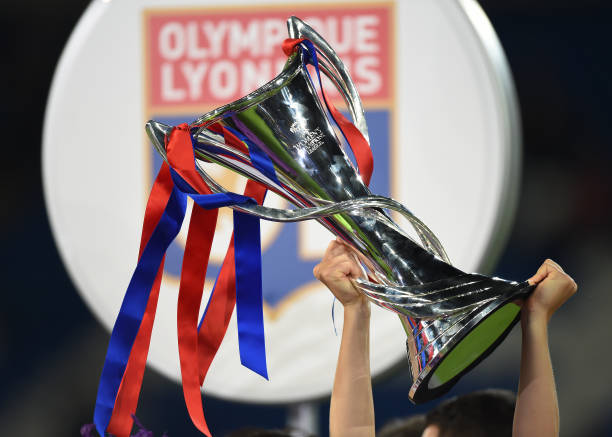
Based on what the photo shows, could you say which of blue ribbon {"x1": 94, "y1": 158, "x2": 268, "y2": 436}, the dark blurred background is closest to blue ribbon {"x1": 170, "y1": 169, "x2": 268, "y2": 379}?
blue ribbon {"x1": 94, "y1": 158, "x2": 268, "y2": 436}

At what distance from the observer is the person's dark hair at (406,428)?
1149 millimetres

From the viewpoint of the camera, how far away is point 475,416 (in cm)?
98

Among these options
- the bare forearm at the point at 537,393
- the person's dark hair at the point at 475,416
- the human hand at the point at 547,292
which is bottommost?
the person's dark hair at the point at 475,416

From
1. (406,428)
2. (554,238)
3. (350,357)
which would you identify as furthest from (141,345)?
(554,238)

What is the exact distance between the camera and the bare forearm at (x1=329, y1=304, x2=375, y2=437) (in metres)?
0.78

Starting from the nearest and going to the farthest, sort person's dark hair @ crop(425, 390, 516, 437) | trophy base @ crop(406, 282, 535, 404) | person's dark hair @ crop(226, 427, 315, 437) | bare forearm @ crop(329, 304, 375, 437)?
trophy base @ crop(406, 282, 535, 404) → bare forearm @ crop(329, 304, 375, 437) → person's dark hair @ crop(425, 390, 516, 437) → person's dark hair @ crop(226, 427, 315, 437)

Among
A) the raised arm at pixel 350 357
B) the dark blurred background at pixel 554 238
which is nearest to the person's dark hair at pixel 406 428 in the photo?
the dark blurred background at pixel 554 238

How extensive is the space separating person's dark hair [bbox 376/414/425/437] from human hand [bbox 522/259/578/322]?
0.48 meters

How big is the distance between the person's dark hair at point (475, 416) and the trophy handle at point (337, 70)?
0.37 m

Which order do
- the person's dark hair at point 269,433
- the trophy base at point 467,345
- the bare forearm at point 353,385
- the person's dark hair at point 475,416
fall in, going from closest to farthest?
the trophy base at point 467,345 → the bare forearm at point 353,385 → the person's dark hair at point 475,416 → the person's dark hair at point 269,433

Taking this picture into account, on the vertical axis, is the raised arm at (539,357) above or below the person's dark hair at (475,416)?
above

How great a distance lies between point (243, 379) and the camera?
1.17 metres

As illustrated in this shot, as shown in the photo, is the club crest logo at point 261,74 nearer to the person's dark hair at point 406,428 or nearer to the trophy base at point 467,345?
the person's dark hair at point 406,428

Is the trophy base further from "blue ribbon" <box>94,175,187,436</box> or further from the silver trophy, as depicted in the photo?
"blue ribbon" <box>94,175,187,436</box>
